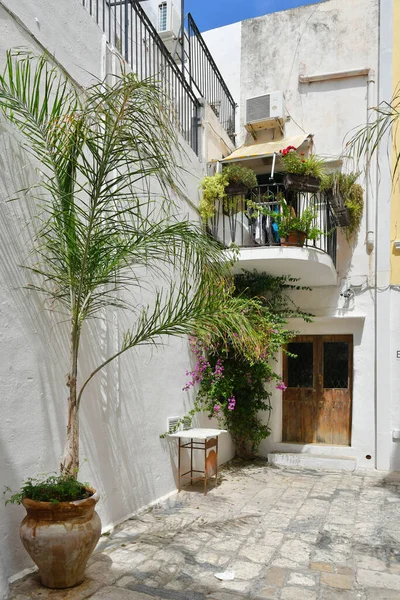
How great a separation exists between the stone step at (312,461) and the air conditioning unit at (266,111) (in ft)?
19.2

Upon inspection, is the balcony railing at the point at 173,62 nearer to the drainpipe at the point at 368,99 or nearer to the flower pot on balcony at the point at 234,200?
the flower pot on balcony at the point at 234,200

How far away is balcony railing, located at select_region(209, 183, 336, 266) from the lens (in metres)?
8.11

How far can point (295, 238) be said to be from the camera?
7734mm

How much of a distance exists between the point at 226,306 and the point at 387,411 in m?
4.65

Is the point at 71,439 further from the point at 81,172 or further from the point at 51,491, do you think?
the point at 81,172

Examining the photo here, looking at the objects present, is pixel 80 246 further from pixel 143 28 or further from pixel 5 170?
pixel 143 28

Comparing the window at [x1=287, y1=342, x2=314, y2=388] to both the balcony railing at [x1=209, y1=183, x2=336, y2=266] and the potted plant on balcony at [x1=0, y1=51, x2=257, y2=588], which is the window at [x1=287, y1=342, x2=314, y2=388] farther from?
the potted plant on balcony at [x1=0, y1=51, x2=257, y2=588]

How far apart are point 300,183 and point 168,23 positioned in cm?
398

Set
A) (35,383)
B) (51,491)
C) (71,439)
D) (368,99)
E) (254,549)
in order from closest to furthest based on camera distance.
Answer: (51,491)
(71,439)
(35,383)
(254,549)
(368,99)

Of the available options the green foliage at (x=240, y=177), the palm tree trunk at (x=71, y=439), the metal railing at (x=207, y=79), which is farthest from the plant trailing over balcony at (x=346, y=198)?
the palm tree trunk at (x=71, y=439)

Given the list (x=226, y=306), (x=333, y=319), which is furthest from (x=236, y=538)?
(x=333, y=319)

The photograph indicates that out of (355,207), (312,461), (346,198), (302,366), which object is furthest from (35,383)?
(355,207)

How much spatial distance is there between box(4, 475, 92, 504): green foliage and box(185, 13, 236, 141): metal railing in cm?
694

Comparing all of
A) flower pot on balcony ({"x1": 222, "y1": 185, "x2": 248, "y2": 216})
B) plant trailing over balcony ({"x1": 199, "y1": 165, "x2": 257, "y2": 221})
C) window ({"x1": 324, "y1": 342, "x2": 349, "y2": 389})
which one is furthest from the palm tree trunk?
window ({"x1": 324, "y1": 342, "x2": 349, "y2": 389})
